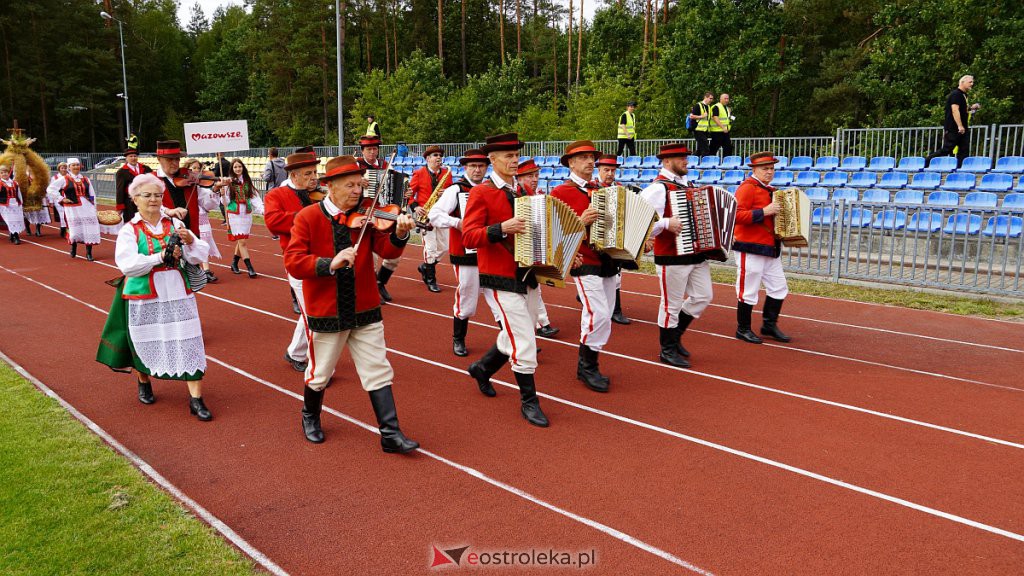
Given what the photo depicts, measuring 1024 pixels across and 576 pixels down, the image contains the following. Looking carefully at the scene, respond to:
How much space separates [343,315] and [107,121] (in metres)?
70.0

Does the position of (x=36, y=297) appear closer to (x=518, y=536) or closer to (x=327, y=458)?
(x=327, y=458)

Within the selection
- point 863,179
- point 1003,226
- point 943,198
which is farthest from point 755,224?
point 863,179

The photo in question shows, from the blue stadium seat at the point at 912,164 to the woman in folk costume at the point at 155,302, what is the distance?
15.3 m

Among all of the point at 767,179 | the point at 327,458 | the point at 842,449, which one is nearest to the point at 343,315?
the point at 327,458

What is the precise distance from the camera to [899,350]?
8719 mm

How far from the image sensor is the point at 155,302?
6340mm

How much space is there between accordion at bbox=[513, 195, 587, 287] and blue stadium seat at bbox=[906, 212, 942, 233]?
7471mm

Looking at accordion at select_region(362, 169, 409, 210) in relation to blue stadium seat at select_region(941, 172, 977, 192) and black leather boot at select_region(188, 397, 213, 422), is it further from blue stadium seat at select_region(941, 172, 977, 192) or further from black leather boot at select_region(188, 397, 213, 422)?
blue stadium seat at select_region(941, 172, 977, 192)

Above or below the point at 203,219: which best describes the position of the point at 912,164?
above

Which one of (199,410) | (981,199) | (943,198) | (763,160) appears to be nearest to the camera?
(199,410)

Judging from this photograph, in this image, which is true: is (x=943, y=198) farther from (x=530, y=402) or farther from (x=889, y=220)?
(x=530, y=402)

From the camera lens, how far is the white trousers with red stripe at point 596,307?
689 centimetres

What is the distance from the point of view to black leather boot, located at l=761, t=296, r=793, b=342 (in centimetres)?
909

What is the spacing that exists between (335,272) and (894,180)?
14403mm
